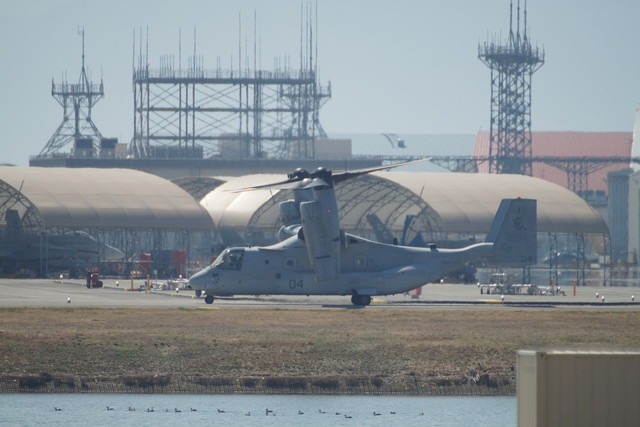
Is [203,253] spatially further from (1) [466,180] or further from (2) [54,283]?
(2) [54,283]

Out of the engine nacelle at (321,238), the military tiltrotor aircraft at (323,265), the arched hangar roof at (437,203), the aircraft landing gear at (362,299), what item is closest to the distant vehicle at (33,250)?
the arched hangar roof at (437,203)

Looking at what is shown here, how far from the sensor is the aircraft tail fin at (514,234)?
5991 centimetres

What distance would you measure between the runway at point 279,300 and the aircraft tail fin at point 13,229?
716 inches

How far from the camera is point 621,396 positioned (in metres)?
17.6

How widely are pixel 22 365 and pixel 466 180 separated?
70.7 metres

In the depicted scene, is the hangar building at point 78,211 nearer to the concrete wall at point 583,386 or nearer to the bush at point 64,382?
the bush at point 64,382

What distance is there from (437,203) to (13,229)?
111 ft

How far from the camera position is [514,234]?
6025 cm

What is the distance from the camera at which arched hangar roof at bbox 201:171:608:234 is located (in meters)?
91.2

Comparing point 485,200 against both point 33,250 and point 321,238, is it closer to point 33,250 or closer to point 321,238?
point 33,250

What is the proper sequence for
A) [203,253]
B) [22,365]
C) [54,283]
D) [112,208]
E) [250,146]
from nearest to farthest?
1. [22,365]
2. [54,283]
3. [112,208]
4. [203,253]
5. [250,146]

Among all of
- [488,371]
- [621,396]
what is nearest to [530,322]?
[488,371]

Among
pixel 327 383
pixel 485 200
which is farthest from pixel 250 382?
pixel 485 200

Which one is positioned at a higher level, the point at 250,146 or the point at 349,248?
the point at 250,146
